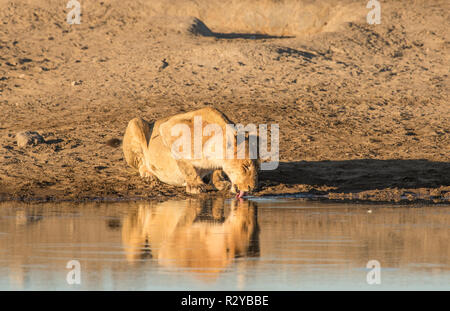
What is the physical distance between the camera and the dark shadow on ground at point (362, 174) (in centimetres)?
1539

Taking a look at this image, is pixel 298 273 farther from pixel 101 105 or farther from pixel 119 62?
pixel 119 62

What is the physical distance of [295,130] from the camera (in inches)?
744

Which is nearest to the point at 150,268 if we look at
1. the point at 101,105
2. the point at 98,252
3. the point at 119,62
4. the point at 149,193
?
the point at 98,252

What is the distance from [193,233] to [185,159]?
152 inches

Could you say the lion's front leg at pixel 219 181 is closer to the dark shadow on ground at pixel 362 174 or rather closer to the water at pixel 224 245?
the water at pixel 224 245

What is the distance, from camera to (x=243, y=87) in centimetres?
2138

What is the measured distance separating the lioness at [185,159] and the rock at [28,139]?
2564 millimetres

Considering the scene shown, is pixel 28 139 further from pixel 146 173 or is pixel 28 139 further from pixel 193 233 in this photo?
pixel 193 233

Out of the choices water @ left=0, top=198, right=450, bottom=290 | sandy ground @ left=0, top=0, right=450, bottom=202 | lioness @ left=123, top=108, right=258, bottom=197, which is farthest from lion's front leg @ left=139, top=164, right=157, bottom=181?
water @ left=0, top=198, right=450, bottom=290

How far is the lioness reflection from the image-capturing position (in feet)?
29.2

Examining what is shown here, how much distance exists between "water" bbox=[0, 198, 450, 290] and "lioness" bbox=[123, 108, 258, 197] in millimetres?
524

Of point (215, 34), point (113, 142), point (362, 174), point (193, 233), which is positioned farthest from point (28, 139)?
point (215, 34)

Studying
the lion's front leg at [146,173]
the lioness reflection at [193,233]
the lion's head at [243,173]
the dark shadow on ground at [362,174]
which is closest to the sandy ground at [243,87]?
the dark shadow on ground at [362,174]

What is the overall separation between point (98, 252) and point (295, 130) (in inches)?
398
